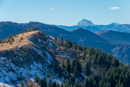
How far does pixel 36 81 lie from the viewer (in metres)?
82.4

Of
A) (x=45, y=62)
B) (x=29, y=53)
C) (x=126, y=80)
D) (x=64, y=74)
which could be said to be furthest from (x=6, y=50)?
(x=126, y=80)

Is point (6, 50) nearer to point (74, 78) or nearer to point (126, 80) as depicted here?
point (74, 78)

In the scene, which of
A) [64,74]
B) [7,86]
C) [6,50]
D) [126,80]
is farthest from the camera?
[126,80]

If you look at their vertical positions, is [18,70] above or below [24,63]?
below

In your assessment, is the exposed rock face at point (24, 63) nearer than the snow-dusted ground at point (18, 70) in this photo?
No

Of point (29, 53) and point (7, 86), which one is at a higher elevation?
point (29, 53)

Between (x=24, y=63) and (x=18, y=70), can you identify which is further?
(x=24, y=63)

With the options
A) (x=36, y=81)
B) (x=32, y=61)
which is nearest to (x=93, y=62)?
(x=32, y=61)

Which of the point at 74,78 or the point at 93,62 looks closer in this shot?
the point at 74,78

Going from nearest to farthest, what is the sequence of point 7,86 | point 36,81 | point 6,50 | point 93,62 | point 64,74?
point 7,86 < point 36,81 < point 6,50 < point 64,74 < point 93,62

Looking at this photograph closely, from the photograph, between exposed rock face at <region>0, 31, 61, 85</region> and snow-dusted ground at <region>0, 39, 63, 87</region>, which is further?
exposed rock face at <region>0, 31, 61, 85</region>

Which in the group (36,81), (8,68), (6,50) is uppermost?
(6,50)

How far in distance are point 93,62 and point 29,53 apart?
50.0 meters

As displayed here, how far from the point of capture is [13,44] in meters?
111
